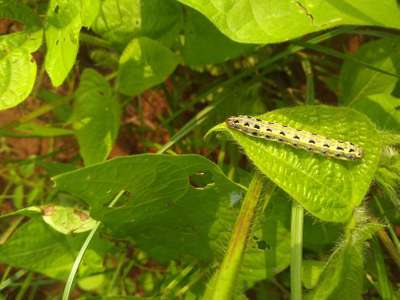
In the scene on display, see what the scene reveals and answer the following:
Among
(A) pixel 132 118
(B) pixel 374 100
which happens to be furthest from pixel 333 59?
(A) pixel 132 118

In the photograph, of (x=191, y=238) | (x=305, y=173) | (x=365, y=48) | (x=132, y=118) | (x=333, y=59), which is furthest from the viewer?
(x=132, y=118)

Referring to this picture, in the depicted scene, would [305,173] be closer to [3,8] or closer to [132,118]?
[3,8]

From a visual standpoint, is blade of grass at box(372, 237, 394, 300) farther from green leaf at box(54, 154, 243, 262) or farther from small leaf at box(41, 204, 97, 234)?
small leaf at box(41, 204, 97, 234)

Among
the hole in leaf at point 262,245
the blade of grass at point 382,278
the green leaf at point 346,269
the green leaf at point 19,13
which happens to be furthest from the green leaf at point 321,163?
the green leaf at point 19,13

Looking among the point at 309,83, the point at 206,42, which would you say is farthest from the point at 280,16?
the point at 309,83

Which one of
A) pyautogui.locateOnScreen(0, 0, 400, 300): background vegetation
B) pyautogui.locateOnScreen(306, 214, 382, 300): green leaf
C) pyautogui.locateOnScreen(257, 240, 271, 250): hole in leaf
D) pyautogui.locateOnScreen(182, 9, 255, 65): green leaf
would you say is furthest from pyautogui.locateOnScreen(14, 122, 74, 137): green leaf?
pyautogui.locateOnScreen(306, 214, 382, 300): green leaf

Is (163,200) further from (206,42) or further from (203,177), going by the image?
(206,42)

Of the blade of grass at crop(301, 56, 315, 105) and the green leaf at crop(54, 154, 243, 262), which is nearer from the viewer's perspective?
the green leaf at crop(54, 154, 243, 262)
